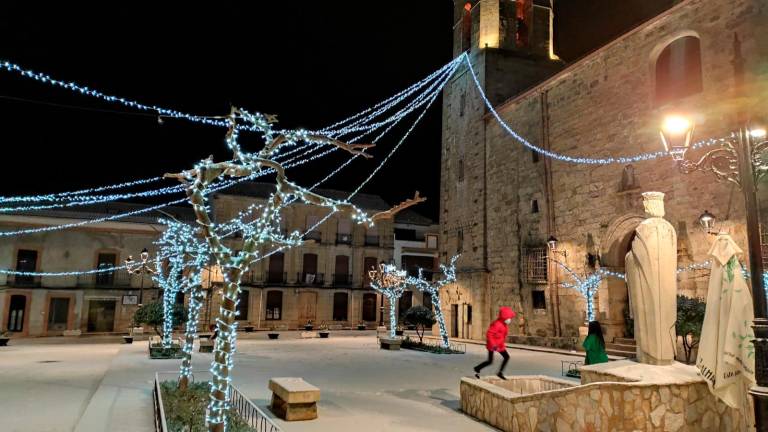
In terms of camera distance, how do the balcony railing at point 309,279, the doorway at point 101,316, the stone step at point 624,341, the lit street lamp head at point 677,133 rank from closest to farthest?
Answer: 1. the lit street lamp head at point 677,133
2. the stone step at point 624,341
3. the doorway at point 101,316
4. the balcony railing at point 309,279

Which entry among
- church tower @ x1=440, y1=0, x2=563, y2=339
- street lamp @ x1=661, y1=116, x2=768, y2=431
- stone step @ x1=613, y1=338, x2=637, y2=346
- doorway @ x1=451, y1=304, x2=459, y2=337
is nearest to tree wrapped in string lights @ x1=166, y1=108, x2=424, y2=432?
street lamp @ x1=661, y1=116, x2=768, y2=431

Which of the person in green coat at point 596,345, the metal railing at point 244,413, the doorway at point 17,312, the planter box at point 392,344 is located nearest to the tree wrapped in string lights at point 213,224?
the metal railing at point 244,413

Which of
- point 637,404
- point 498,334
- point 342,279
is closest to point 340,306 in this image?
point 342,279

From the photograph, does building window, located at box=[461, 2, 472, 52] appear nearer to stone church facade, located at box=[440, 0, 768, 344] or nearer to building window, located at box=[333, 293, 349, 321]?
stone church facade, located at box=[440, 0, 768, 344]

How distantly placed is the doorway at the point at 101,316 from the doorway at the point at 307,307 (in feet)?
36.6

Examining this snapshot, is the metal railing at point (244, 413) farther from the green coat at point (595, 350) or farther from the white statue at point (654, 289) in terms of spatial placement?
the green coat at point (595, 350)

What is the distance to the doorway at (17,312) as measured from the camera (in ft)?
87.8

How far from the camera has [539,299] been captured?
783 inches

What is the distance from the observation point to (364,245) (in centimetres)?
3719

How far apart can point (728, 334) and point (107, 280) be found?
100ft

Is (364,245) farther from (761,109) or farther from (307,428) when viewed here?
(307,428)

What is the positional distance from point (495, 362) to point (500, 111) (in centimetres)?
1253

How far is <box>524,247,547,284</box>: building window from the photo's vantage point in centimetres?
1947

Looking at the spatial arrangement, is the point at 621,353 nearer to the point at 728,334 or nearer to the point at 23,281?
the point at 728,334
